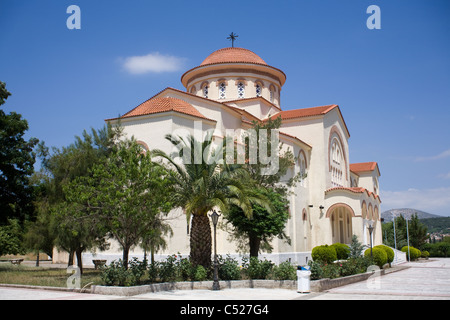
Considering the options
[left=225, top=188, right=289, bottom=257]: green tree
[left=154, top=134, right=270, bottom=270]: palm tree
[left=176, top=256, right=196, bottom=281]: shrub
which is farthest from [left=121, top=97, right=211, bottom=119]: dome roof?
[left=176, top=256, right=196, bottom=281]: shrub

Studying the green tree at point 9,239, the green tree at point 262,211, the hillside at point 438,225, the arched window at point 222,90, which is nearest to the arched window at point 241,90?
the arched window at point 222,90

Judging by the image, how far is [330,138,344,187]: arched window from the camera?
32.2 meters

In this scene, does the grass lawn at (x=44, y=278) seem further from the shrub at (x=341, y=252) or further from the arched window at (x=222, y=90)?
the arched window at (x=222, y=90)

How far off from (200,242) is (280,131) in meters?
16.7

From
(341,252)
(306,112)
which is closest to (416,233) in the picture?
(306,112)

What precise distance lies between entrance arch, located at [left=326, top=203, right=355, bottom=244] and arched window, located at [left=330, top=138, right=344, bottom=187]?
2077mm

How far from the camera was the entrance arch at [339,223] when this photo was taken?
30263mm

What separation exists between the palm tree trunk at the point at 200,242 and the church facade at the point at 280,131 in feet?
19.8

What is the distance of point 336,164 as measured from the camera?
33.2 metres

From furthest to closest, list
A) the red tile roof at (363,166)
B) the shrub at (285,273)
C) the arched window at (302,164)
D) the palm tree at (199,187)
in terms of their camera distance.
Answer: the red tile roof at (363,166), the arched window at (302,164), the palm tree at (199,187), the shrub at (285,273)

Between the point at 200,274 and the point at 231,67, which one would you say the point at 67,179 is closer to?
the point at 200,274

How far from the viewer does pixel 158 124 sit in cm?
2255
